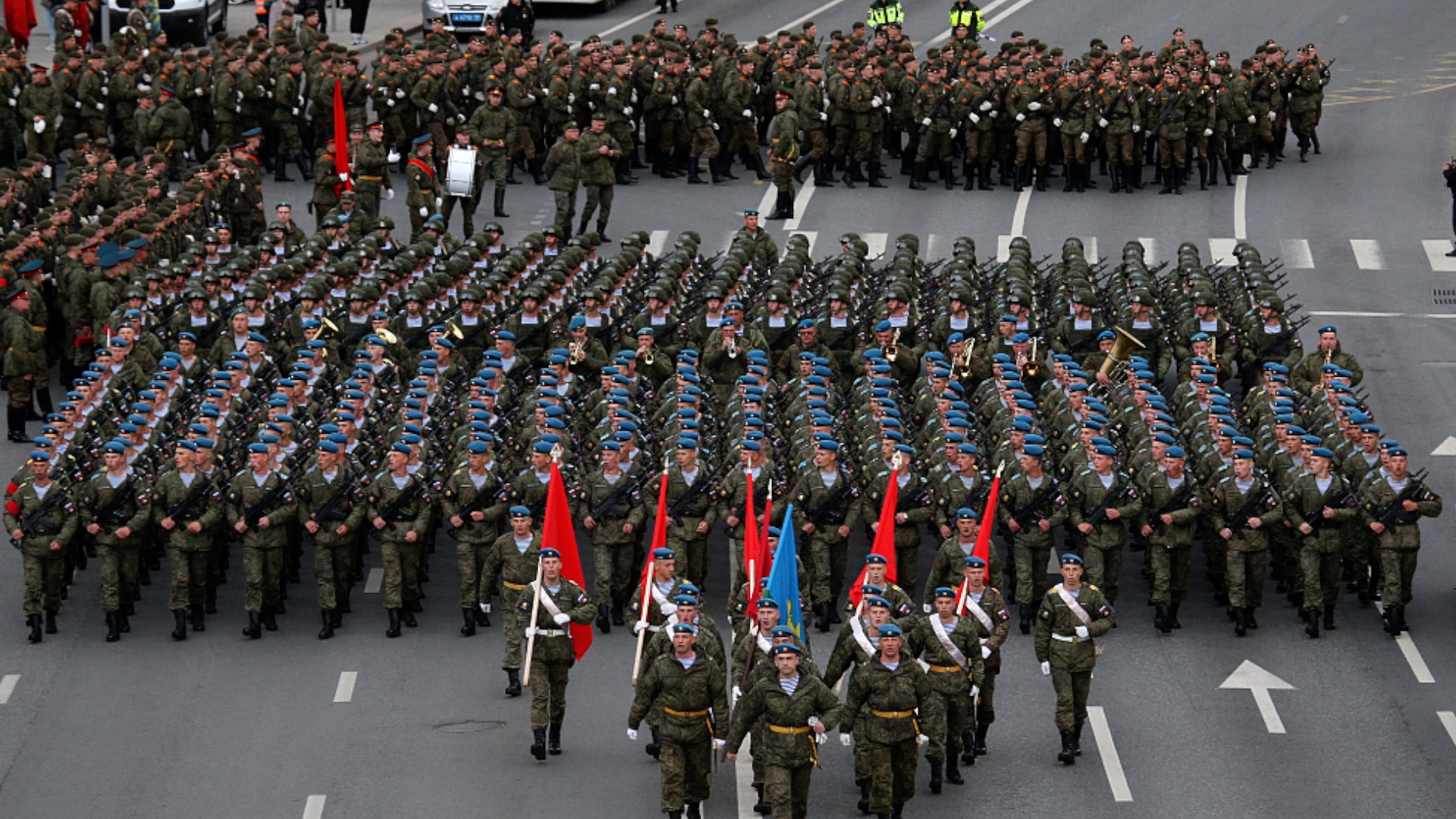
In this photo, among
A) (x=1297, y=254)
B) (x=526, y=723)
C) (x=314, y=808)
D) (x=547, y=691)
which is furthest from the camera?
(x=1297, y=254)

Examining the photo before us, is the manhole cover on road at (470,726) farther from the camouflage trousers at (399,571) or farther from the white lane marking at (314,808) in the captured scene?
the camouflage trousers at (399,571)

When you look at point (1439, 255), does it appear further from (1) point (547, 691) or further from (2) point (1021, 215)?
(1) point (547, 691)

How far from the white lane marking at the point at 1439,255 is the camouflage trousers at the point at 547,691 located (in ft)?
67.4

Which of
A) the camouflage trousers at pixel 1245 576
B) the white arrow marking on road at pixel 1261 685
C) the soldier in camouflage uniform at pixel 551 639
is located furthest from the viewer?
the camouflage trousers at pixel 1245 576

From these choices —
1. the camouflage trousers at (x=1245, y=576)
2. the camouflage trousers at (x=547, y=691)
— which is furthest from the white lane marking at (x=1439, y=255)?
the camouflage trousers at (x=547, y=691)

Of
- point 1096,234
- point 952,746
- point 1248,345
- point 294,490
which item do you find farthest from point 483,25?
point 952,746

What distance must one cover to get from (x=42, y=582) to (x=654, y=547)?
20.2ft

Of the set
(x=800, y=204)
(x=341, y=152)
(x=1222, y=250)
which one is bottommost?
(x=800, y=204)

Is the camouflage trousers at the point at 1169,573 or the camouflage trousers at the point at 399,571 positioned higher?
the camouflage trousers at the point at 1169,573

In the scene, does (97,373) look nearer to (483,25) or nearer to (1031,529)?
(1031,529)

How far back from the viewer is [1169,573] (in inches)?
937

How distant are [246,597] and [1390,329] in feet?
56.1

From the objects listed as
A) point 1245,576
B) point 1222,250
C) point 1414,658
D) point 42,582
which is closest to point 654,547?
point 1245,576

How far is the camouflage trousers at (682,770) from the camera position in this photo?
19.0 meters
